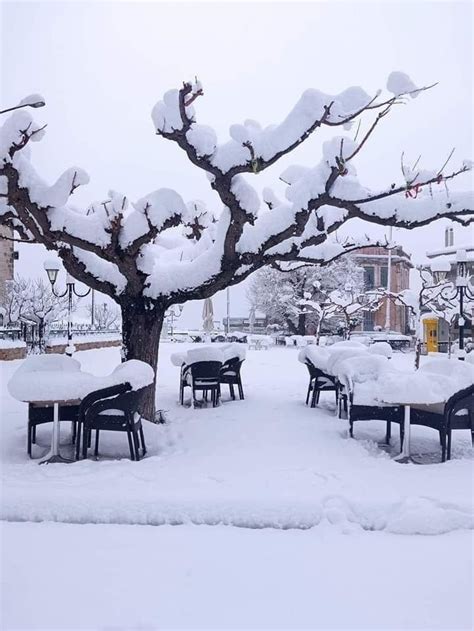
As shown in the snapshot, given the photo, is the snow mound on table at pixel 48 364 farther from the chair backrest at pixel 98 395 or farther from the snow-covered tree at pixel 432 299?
the snow-covered tree at pixel 432 299

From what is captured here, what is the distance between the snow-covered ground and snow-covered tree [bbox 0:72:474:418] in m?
2.02

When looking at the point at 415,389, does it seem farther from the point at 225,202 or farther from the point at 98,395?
the point at 98,395

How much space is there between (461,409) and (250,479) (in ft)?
7.70

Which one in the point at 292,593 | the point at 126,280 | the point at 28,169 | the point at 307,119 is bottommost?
the point at 292,593

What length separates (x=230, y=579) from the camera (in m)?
2.91

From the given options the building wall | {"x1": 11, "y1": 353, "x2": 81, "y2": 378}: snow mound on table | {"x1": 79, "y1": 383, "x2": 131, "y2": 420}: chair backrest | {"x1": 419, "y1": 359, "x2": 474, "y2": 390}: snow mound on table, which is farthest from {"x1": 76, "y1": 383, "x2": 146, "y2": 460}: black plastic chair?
the building wall

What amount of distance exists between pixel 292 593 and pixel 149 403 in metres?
4.34

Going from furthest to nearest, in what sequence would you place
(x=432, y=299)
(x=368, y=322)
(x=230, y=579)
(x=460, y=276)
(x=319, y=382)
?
(x=368, y=322) → (x=432, y=299) → (x=460, y=276) → (x=319, y=382) → (x=230, y=579)

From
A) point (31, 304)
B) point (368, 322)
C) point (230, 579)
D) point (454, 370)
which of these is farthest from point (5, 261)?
point (368, 322)

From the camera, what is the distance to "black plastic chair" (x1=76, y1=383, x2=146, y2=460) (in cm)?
515

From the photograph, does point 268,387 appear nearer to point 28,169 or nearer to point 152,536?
point 28,169

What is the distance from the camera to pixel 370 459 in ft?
17.7

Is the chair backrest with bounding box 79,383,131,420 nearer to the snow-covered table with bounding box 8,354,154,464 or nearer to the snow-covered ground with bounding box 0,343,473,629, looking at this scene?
the snow-covered table with bounding box 8,354,154,464

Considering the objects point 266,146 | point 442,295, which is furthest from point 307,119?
point 442,295
